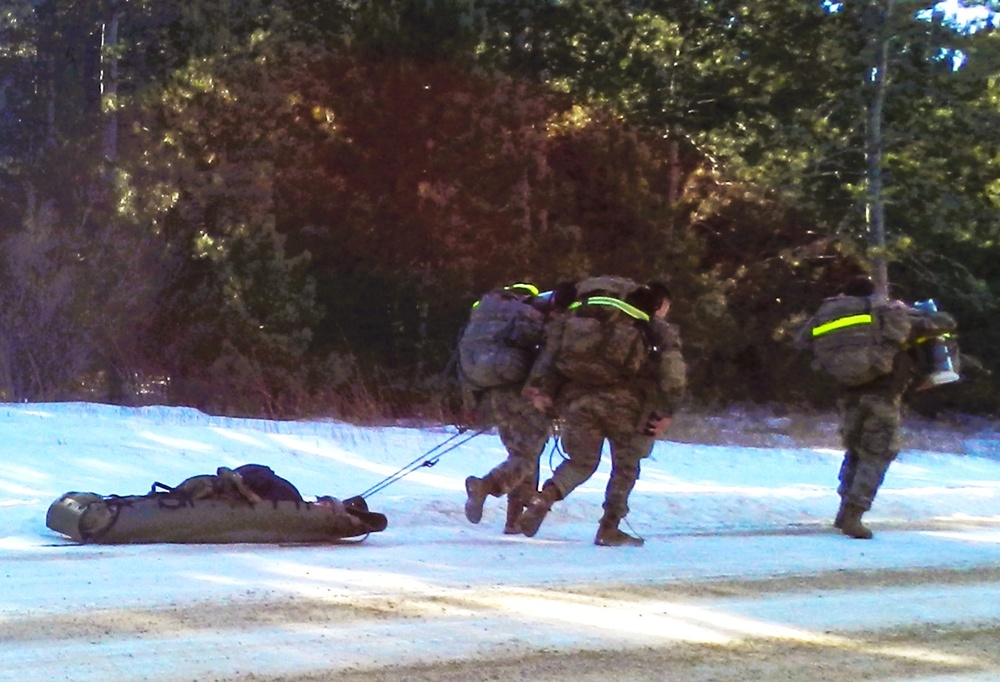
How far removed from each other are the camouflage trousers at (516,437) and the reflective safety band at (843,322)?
220cm

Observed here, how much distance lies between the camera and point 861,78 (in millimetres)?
21891

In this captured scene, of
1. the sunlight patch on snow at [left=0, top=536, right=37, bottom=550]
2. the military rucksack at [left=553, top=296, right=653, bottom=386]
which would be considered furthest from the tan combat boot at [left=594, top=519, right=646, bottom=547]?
the sunlight patch on snow at [left=0, top=536, right=37, bottom=550]

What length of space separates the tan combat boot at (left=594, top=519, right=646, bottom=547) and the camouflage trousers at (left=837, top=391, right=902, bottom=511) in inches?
76.2

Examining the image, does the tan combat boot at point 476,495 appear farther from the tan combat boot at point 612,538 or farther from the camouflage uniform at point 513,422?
the tan combat boot at point 612,538

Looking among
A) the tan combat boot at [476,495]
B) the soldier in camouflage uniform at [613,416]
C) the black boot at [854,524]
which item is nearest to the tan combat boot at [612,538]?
the soldier in camouflage uniform at [613,416]

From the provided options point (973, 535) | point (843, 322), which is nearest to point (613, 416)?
point (843, 322)

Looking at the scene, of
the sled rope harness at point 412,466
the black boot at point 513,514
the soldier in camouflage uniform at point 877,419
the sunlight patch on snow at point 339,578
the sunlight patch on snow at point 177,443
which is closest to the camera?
the sunlight patch on snow at point 339,578

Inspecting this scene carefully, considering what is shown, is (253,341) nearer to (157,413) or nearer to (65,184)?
(65,184)

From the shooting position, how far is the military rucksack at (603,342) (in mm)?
8797

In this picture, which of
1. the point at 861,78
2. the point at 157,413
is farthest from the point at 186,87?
the point at 861,78

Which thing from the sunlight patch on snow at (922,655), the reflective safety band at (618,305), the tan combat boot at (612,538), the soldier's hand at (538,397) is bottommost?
the sunlight patch on snow at (922,655)

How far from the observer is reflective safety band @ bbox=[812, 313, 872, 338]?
32.4 ft

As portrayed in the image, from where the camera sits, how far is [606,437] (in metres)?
9.19

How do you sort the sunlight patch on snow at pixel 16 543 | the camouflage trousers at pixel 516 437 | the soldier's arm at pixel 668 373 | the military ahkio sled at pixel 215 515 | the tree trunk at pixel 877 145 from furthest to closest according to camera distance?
the tree trunk at pixel 877 145, the camouflage trousers at pixel 516 437, the soldier's arm at pixel 668 373, the military ahkio sled at pixel 215 515, the sunlight patch on snow at pixel 16 543
